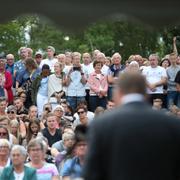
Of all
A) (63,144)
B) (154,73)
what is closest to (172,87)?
(154,73)

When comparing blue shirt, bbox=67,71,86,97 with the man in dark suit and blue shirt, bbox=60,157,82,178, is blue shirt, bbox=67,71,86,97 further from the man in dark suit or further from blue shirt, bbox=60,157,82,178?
the man in dark suit

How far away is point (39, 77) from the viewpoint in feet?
56.1

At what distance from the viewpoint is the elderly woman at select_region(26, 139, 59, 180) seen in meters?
10.3

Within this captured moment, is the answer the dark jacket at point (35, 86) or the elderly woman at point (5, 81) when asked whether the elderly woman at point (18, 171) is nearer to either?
the elderly woman at point (5, 81)

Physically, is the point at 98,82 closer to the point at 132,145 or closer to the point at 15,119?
the point at 15,119

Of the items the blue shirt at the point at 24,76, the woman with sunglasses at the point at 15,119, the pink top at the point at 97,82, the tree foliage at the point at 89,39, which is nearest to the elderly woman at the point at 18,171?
the woman with sunglasses at the point at 15,119

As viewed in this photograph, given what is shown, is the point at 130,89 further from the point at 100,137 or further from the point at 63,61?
the point at 63,61

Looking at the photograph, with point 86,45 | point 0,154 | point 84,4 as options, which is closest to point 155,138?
point 84,4

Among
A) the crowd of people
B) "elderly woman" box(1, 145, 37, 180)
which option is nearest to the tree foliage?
the crowd of people

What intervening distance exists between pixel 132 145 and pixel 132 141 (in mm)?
26

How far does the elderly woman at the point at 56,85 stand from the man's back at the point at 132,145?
1124 centimetres

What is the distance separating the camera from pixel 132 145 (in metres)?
5.48

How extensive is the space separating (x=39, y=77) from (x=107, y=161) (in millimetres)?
11636

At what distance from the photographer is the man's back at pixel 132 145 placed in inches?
215
